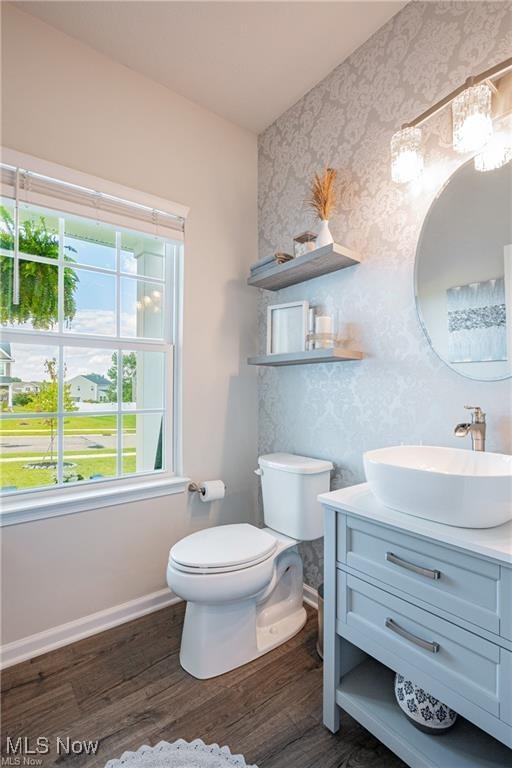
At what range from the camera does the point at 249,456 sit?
2309mm

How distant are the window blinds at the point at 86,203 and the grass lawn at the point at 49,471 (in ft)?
3.70

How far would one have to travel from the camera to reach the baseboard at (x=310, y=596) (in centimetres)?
192

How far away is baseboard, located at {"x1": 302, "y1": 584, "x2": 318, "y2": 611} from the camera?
6.30ft

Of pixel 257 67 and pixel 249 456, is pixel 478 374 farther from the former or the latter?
pixel 257 67

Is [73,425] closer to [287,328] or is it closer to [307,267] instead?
[287,328]

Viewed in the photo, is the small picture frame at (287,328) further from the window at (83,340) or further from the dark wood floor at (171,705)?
the dark wood floor at (171,705)

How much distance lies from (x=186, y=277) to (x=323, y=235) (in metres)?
0.77

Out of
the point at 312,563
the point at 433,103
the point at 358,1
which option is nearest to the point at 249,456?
the point at 312,563

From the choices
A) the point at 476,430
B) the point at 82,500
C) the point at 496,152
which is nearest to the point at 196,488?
the point at 82,500

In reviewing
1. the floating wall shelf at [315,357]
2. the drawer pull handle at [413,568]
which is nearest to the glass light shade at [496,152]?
the floating wall shelf at [315,357]

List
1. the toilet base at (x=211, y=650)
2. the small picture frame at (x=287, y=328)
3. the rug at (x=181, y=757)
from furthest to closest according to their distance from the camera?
the small picture frame at (x=287, y=328) < the toilet base at (x=211, y=650) < the rug at (x=181, y=757)

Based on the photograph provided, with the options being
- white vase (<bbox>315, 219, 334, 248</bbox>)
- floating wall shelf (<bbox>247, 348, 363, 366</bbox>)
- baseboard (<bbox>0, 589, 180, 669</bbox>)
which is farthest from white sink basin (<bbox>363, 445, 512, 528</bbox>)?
baseboard (<bbox>0, 589, 180, 669</bbox>)

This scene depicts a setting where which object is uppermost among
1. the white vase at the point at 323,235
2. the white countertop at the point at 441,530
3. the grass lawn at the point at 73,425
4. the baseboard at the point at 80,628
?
the white vase at the point at 323,235

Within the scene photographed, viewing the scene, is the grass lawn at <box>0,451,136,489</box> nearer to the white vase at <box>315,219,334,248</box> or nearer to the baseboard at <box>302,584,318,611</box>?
the baseboard at <box>302,584,318,611</box>
